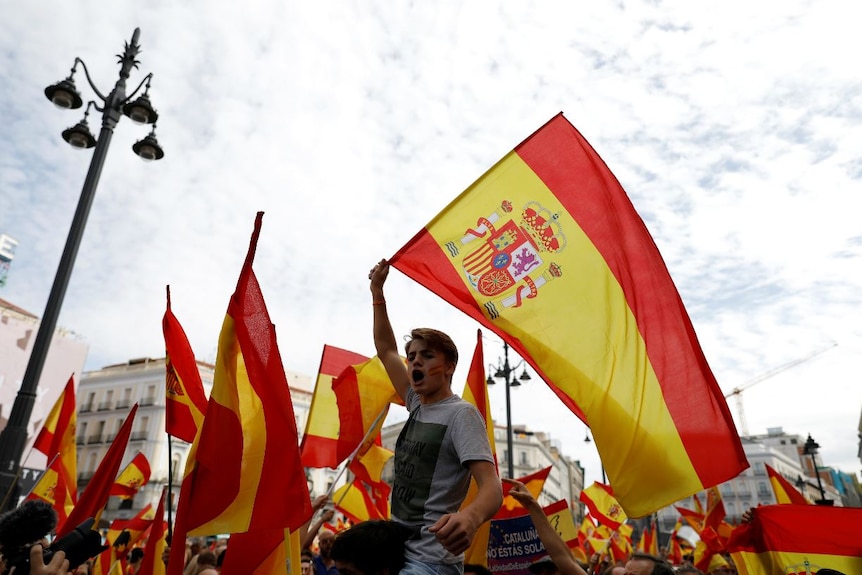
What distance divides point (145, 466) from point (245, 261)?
30.3 ft

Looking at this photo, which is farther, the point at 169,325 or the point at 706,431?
the point at 169,325

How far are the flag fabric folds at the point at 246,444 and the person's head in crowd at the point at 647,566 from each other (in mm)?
2495

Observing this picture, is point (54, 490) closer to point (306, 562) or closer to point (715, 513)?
point (306, 562)

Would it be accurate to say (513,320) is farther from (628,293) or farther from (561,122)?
(561,122)

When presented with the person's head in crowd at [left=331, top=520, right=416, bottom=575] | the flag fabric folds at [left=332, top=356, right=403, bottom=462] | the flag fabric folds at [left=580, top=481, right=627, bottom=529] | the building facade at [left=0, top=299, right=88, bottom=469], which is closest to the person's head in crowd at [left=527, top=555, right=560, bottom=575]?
the flag fabric folds at [left=332, top=356, right=403, bottom=462]

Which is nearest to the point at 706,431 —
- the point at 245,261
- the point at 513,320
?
the point at 513,320

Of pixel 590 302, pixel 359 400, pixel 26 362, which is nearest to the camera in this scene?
pixel 590 302

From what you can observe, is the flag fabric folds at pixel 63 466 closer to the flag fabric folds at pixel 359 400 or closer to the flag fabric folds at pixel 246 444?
the flag fabric folds at pixel 359 400

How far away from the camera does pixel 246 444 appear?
3.34 m

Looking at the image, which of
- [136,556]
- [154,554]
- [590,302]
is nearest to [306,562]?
[154,554]

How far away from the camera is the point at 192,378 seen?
A: 16.5 ft

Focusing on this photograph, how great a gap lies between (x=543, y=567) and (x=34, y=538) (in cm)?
359

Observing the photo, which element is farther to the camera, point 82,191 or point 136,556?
point 136,556

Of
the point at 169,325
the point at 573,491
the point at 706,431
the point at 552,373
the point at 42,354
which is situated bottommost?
the point at 706,431
